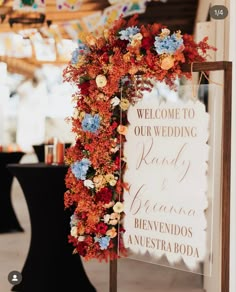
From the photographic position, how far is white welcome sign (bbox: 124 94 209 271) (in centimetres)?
189

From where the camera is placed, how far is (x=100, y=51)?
2.07 metres

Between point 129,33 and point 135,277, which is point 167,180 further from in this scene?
point 135,277

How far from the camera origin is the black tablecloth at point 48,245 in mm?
2764

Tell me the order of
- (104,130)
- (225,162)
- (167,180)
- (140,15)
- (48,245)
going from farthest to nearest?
(48,245), (140,15), (104,130), (167,180), (225,162)

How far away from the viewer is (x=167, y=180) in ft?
6.45

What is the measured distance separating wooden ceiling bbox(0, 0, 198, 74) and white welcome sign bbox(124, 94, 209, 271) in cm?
76

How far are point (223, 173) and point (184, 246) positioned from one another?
0.31 meters

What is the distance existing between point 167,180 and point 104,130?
12.6 inches

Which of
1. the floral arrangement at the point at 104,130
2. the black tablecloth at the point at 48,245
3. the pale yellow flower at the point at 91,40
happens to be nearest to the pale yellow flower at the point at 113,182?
the floral arrangement at the point at 104,130

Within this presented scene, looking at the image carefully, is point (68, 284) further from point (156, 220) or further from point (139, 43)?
point (139, 43)

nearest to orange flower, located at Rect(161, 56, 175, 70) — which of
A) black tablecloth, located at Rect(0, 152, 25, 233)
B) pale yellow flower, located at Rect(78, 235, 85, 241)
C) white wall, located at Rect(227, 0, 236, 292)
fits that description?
white wall, located at Rect(227, 0, 236, 292)

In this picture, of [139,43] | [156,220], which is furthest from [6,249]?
[139,43]

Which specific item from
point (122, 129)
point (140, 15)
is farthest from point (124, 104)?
point (140, 15)

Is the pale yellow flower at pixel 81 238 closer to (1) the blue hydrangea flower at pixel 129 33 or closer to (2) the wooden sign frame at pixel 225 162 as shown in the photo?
(2) the wooden sign frame at pixel 225 162
